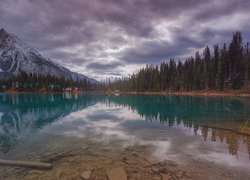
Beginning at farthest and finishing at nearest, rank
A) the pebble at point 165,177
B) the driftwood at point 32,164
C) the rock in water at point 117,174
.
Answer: the driftwood at point 32,164 → the rock in water at point 117,174 → the pebble at point 165,177

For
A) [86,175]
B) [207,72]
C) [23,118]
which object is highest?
[207,72]

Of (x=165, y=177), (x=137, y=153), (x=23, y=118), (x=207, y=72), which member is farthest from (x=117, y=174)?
(x=207, y=72)

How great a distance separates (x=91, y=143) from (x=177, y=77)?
13487 centimetres

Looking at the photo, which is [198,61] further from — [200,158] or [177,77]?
[200,158]

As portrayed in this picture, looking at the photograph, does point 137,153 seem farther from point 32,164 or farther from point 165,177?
point 32,164

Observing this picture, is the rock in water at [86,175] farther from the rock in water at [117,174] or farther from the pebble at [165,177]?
the pebble at [165,177]

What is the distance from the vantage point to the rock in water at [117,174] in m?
10.0

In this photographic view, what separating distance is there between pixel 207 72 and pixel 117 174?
117 meters

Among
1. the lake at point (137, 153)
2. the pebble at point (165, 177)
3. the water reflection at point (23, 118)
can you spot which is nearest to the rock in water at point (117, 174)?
the lake at point (137, 153)

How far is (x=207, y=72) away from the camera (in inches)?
4562

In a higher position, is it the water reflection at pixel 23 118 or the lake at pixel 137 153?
the lake at pixel 137 153

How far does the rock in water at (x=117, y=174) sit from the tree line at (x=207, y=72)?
324 ft

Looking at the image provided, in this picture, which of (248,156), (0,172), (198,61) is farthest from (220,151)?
(198,61)

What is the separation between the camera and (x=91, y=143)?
1700cm
